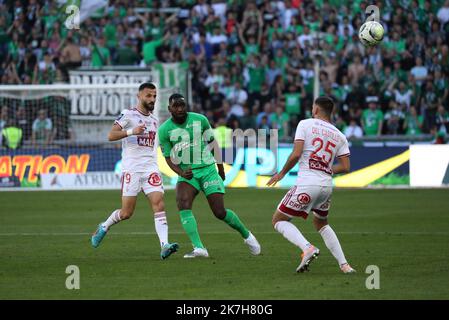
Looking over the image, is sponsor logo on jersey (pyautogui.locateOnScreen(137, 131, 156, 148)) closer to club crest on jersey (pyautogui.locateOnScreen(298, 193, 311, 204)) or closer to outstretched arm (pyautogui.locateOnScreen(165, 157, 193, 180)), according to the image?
outstretched arm (pyautogui.locateOnScreen(165, 157, 193, 180))

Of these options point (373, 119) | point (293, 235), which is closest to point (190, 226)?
point (293, 235)

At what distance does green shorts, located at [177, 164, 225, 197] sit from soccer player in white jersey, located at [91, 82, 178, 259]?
0.47 metres

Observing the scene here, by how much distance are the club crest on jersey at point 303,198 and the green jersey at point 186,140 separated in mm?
2604

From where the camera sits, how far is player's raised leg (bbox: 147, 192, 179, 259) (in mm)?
13398

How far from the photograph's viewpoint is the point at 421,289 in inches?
413

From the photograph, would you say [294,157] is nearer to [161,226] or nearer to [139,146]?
[161,226]

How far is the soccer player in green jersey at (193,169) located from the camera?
13789mm

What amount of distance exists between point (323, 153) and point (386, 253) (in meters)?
2.94

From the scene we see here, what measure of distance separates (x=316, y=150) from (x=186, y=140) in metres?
2.78

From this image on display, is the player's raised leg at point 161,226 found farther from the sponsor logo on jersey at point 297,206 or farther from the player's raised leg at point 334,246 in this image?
the player's raised leg at point 334,246

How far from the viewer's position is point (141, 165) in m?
14.0

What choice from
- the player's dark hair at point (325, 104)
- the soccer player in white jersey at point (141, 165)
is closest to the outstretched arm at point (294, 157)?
the player's dark hair at point (325, 104)


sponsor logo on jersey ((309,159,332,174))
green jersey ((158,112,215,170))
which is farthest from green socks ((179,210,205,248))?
sponsor logo on jersey ((309,159,332,174))

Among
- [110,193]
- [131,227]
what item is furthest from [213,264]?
[110,193]
